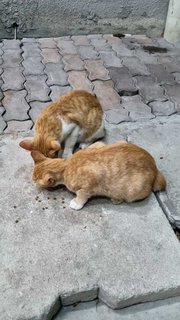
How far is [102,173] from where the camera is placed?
109 inches

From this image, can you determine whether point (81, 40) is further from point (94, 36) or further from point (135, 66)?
point (135, 66)

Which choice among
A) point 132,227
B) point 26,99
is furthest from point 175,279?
point 26,99

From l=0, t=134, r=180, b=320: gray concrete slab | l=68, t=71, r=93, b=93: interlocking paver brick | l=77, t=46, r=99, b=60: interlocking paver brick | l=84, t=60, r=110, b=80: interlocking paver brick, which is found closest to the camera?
l=0, t=134, r=180, b=320: gray concrete slab

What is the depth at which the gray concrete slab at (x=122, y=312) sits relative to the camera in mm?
2383

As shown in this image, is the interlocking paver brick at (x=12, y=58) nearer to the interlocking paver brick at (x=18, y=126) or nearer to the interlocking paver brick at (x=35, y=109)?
the interlocking paver brick at (x=35, y=109)

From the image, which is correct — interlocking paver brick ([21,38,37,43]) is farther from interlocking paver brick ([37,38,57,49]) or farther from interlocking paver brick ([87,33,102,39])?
interlocking paver brick ([87,33,102,39])

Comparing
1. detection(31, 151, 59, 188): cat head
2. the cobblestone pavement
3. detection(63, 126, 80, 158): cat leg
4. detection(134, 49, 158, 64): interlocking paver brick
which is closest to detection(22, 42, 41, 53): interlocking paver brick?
the cobblestone pavement

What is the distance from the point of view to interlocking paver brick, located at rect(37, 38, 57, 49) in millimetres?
5114

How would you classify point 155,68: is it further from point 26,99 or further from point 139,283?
point 139,283

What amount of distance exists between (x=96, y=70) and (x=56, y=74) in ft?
1.52

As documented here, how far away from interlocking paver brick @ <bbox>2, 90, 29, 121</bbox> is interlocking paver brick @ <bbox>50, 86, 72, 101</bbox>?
27 centimetres

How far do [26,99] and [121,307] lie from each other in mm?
2284

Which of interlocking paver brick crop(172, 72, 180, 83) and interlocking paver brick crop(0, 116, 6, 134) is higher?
interlocking paver brick crop(0, 116, 6, 134)

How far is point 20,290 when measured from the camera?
7.70 feet
